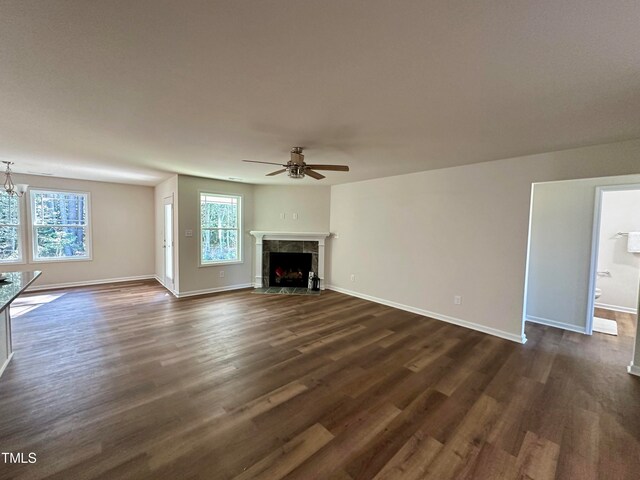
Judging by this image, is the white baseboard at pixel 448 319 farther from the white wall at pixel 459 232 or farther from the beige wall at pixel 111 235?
the beige wall at pixel 111 235

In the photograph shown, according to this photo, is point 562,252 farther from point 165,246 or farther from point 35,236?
point 35,236

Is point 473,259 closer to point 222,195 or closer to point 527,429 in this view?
point 527,429

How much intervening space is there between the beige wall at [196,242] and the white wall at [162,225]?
0.11 meters

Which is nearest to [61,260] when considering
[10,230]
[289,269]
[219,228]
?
[10,230]

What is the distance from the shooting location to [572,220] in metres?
3.97

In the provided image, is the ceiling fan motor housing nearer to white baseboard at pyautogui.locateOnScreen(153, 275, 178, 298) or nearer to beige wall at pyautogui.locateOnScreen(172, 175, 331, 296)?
beige wall at pyautogui.locateOnScreen(172, 175, 331, 296)

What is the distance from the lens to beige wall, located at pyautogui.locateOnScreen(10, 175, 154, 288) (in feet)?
18.6

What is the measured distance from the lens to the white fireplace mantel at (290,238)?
6.05 metres

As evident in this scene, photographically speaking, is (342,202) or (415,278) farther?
(342,202)

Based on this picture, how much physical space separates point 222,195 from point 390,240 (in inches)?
143

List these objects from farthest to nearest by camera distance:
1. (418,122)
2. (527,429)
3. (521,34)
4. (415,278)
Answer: (415,278), (418,122), (527,429), (521,34)

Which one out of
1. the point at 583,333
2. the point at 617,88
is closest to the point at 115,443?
the point at 617,88

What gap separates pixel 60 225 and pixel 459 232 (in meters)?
7.86

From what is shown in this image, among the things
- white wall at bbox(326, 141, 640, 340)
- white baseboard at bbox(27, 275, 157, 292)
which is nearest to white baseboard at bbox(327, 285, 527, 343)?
white wall at bbox(326, 141, 640, 340)
